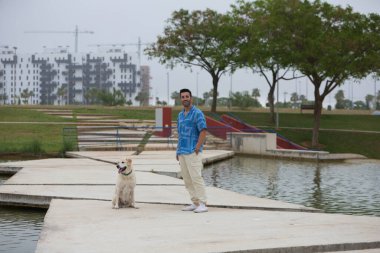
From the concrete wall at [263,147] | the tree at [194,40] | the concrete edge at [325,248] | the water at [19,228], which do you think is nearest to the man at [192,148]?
the water at [19,228]

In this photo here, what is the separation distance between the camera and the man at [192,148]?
11.6 m

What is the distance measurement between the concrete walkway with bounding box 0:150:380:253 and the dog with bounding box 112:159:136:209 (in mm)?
275

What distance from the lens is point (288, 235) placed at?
9.23 metres

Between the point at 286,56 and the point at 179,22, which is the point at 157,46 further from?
the point at 286,56

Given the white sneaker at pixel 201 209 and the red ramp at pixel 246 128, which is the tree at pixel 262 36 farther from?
the white sneaker at pixel 201 209

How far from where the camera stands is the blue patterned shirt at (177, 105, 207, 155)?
1164 cm

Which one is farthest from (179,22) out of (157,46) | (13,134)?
(13,134)

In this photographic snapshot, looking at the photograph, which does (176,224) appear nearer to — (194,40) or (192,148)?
(192,148)

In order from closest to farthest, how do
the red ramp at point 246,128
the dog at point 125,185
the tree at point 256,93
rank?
the dog at point 125,185, the red ramp at point 246,128, the tree at point 256,93

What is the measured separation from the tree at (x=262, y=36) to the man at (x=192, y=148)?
1232 inches

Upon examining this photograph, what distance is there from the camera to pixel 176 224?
10.2 meters

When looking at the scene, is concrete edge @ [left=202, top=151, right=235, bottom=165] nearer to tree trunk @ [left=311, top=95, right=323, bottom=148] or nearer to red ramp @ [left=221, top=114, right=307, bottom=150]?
red ramp @ [left=221, top=114, right=307, bottom=150]

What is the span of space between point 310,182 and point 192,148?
400 inches

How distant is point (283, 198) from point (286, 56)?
2744 cm
